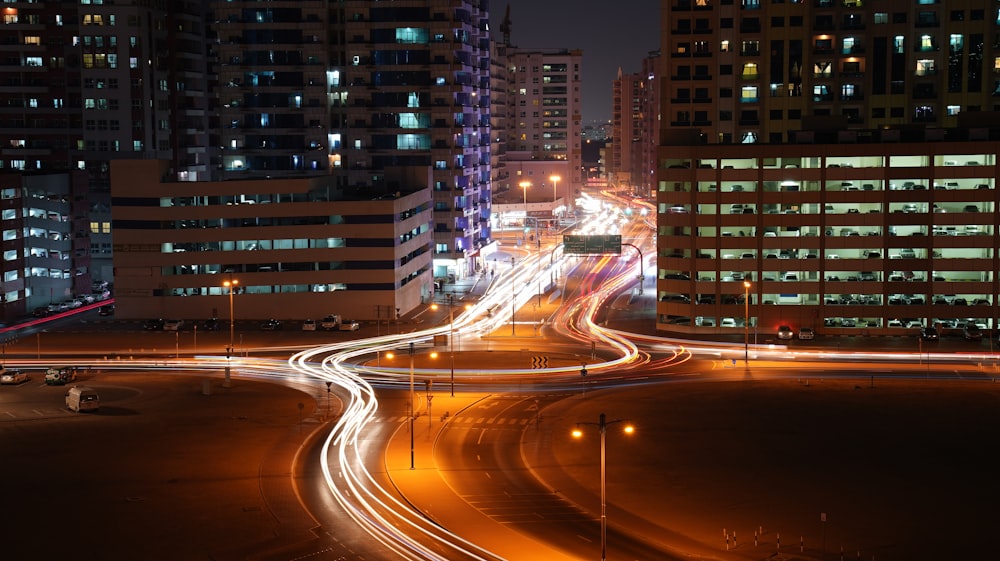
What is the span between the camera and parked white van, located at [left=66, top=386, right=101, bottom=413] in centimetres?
8906

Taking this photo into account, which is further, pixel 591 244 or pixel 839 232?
pixel 591 244

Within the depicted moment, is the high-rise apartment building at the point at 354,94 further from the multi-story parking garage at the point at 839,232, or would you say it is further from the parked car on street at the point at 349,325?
the multi-story parking garage at the point at 839,232

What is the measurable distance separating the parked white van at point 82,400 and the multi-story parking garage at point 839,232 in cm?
5505

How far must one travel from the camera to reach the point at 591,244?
143 metres

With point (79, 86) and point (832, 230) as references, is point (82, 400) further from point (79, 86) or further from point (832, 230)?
point (79, 86)

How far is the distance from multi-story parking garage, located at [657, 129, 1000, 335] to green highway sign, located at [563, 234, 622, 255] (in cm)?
2210

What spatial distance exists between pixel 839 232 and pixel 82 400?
67.5 meters

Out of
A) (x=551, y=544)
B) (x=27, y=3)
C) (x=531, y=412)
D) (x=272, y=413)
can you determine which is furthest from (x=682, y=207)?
(x=27, y=3)

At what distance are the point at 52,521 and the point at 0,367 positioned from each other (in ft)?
136

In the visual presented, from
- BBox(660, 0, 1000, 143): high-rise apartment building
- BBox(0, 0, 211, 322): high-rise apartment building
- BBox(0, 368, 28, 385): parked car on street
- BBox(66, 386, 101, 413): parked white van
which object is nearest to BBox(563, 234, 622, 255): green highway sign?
BBox(660, 0, 1000, 143): high-rise apartment building

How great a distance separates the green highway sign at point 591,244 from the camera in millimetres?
143137

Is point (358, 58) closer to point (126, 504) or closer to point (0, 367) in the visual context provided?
point (0, 367)

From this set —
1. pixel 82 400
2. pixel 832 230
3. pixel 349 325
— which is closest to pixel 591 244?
pixel 832 230

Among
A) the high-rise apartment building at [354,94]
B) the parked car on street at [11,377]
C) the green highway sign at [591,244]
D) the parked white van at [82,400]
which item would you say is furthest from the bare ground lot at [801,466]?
the high-rise apartment building at [354,94]
